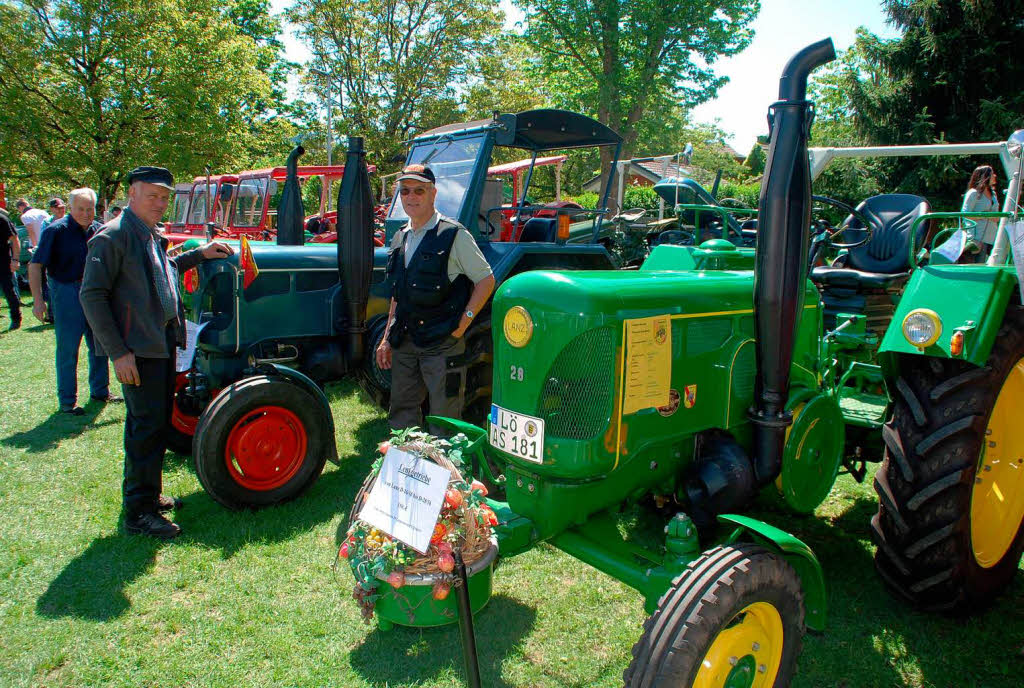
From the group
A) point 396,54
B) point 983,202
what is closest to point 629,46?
point 396,54

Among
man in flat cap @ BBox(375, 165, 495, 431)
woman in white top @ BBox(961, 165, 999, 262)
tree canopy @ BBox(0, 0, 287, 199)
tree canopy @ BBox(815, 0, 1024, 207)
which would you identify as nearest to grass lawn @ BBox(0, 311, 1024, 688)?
man in flat cap @ BBox(375, 165, 495, 431)

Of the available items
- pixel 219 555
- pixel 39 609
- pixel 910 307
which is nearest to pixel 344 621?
pixel 219 555

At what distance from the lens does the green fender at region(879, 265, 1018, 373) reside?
8.24 ft

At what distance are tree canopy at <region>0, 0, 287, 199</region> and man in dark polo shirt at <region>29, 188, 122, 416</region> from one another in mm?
11279

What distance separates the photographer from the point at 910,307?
2.65m

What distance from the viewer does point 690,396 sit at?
2.40 m

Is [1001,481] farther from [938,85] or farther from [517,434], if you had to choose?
[938,85]

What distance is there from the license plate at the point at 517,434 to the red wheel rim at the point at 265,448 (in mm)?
1787

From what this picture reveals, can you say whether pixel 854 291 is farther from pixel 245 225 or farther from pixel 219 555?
pixel 245 225

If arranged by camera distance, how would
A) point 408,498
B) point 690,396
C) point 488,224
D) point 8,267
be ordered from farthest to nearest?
1. point 8,267
2. point 488,224
3. point 690,396
4. point 408,498

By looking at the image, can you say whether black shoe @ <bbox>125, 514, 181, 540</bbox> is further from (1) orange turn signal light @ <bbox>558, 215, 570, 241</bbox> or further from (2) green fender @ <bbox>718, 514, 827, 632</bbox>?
(1) orange turn signal light @ <bbox>558, 215, 570, 241</bbox>

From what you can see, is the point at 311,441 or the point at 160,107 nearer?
the point at 311,441

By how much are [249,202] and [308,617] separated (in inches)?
409

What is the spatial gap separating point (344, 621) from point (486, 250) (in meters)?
2.65
